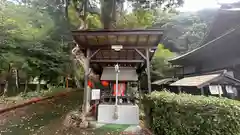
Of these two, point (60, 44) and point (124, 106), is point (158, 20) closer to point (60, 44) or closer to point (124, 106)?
point (60, 44)

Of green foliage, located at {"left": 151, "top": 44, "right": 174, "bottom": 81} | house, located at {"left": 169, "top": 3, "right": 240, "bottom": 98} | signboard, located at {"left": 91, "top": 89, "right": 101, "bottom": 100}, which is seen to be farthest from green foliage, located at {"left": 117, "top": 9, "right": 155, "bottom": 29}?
signboard, located at {"left": 91, "top": 89, "right": 101, "bottom": 100}

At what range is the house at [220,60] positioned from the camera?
5.52 metres

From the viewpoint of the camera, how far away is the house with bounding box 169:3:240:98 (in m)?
5.52

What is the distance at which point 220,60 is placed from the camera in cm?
819

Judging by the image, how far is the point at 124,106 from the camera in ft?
21.2

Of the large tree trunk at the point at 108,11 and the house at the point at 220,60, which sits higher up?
the large tree trunk at the point at 108,11

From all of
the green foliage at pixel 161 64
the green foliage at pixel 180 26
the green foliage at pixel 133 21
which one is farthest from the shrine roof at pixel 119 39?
the green foliage at pixel 180 26

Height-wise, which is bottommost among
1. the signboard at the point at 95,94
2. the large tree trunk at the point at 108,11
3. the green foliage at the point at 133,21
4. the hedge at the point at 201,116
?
the hedge at the point at 201,116

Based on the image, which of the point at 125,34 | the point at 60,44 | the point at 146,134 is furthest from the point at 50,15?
the point at 146,134

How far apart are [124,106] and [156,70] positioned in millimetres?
11055

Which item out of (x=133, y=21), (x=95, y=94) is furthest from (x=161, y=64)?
(x=95, y=94)

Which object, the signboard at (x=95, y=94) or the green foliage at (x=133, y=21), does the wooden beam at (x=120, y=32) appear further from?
the green foliage at (x=133, y=21)

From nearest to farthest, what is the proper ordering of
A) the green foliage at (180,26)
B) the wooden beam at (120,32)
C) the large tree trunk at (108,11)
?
the wooden beam at (120,32) < the large tree trunk at (108,11) < the green foliage at (180,26)

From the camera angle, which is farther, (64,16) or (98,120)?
(64,16)
